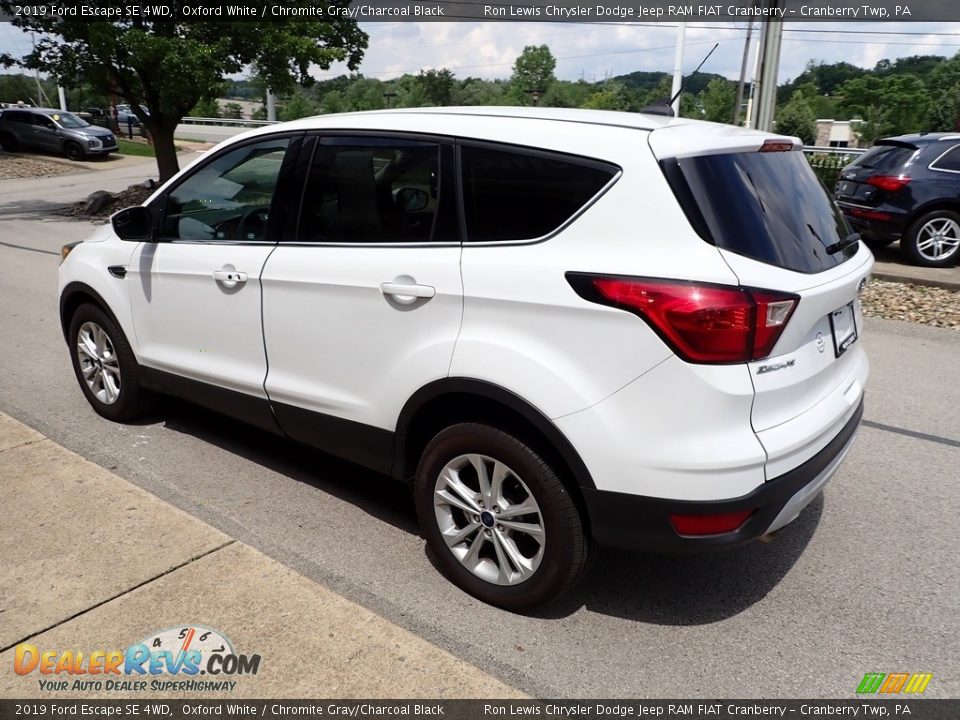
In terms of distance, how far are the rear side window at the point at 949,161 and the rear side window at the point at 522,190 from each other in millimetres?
9214

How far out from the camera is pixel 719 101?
246 ft

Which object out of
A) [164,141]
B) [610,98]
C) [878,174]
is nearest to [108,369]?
[878,174]

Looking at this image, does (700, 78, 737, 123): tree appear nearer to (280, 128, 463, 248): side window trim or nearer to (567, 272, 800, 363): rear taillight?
(280, 128, 463, 248): side window trim

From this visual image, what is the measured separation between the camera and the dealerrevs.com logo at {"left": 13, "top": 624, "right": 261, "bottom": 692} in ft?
8.76

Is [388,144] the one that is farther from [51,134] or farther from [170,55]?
[51,134]

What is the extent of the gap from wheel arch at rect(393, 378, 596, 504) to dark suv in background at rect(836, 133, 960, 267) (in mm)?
9053

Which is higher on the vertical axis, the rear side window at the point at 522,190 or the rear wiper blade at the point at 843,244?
the rear side window at the point at 522,190

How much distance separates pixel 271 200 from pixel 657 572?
7.99 ft

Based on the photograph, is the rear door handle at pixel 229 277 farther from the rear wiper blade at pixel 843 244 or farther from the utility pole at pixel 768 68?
the utility pole at pixel 768 68

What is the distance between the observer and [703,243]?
257 centimetres

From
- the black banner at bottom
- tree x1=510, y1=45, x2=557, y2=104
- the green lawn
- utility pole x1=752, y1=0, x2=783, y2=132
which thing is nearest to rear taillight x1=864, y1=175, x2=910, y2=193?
utility pole x1=752, y1=0, x2=783, y2=132

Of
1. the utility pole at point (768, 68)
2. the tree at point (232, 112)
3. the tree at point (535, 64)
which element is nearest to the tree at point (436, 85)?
the tree at point (232, 112)

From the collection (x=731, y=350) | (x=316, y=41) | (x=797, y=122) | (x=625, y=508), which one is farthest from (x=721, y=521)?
(x=797, y=122)

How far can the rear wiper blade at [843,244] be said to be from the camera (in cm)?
308
